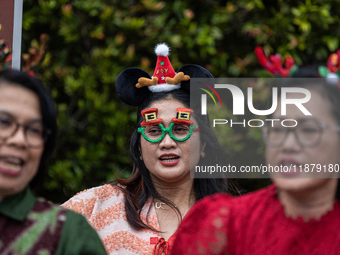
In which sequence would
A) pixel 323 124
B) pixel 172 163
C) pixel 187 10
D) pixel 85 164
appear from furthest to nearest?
pixel 187 10 → pixel 85 164 → pixel 172 163 → pixel 323 124

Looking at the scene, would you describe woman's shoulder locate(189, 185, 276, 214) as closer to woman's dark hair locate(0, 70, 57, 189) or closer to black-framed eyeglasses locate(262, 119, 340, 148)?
black-framed eyeglasses locate(262, 119, 340, 148)

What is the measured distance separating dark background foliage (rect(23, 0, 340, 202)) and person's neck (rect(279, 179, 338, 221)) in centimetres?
233

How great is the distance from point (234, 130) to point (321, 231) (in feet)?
8.54

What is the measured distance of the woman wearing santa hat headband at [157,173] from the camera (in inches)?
89.6

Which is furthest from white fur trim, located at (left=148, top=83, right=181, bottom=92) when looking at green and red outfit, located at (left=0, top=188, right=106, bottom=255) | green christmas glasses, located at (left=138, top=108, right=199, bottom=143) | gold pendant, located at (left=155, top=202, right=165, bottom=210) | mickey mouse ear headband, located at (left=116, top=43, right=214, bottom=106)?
green and red outfit, located at (left=0, top=188, right=106, bottom=255)

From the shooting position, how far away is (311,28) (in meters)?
3.97

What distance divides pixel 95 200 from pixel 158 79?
30.2 inches

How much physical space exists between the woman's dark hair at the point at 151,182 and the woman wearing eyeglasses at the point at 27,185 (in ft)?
2.92

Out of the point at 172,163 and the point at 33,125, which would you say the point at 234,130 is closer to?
the point at 172,163

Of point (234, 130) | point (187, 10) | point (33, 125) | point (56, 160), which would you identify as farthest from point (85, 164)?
point (33, 125)

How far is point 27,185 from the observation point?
1507 millimetres

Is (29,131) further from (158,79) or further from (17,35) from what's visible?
(158,79)

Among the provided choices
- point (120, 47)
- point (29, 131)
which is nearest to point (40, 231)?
point (29, 131)

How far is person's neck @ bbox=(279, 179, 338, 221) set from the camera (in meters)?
1.38
